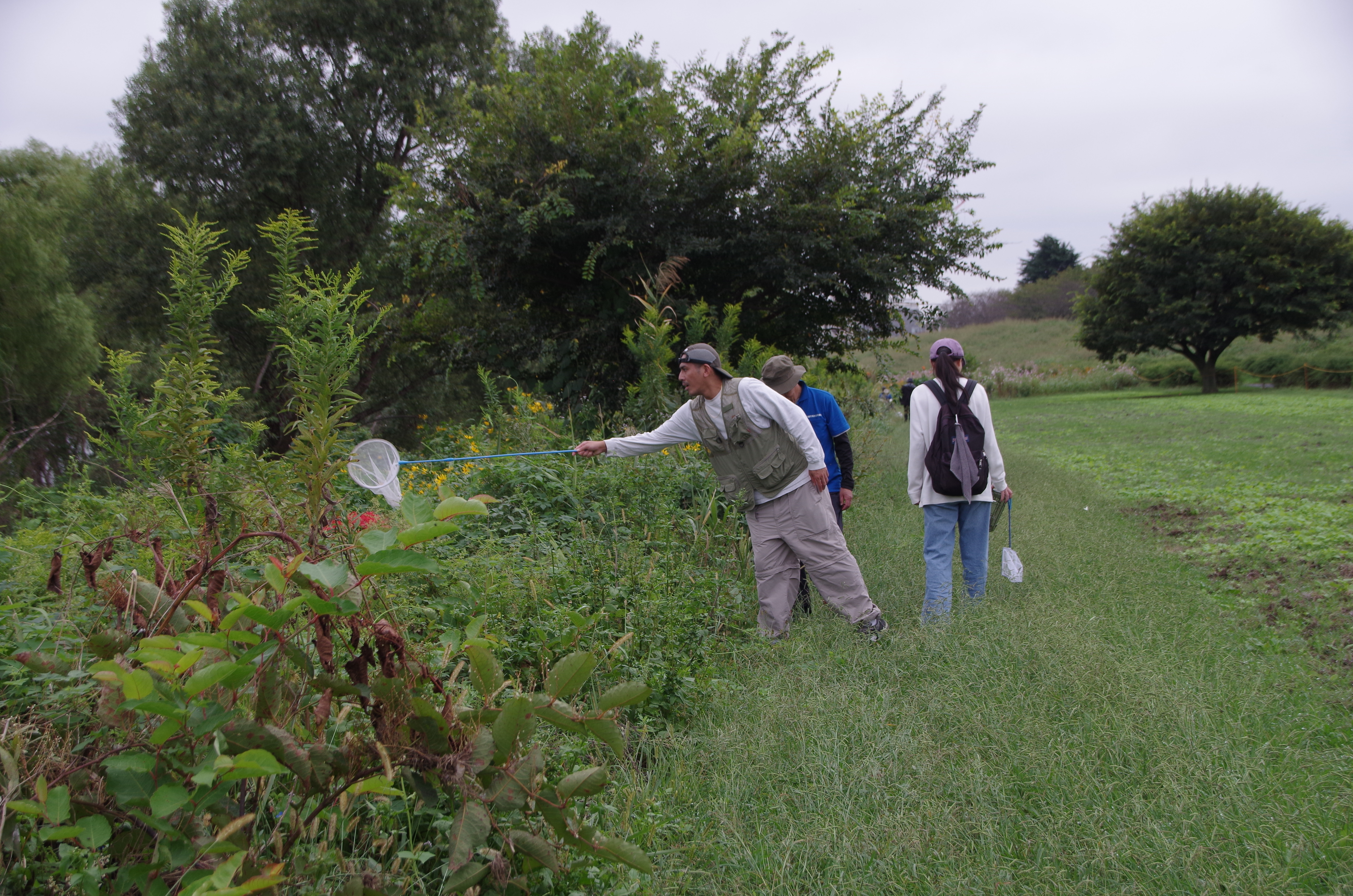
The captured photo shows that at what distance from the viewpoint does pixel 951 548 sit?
518cm

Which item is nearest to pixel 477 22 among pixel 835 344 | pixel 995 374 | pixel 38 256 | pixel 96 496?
pixel 38 256

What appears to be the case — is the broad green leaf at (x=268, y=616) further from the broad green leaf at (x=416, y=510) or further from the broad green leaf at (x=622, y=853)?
the broad green leaf at (x=622, y=853)

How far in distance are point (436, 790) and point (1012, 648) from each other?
10.2 feet

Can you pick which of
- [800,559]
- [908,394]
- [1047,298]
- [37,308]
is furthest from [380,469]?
[1047,298]

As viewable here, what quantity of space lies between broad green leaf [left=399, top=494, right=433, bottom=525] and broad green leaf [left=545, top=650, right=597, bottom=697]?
46 cm

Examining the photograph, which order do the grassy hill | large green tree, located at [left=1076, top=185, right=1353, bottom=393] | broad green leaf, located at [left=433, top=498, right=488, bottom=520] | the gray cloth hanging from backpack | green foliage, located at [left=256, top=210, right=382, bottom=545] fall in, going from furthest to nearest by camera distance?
1. the grassy hill
2. large green tree, located at [left=1076, top=185, right=1353, bottom=393]
3. the gray cloth hanging from backpack
4. green foliage, located at [left=256, top=210, right=382, bottom=545]
5. broad green leaf, located at [left=433, top=498, right=488, bottom=520]

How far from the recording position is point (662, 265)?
32.0ft

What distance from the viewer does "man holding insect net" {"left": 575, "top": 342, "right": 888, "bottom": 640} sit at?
4906mm

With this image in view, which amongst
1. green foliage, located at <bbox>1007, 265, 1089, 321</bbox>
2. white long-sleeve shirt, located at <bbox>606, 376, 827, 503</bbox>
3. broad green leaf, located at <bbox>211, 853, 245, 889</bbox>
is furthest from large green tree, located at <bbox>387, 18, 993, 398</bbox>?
green foliage, located at <bbox>1007, 265, 1089, 321</bbox>

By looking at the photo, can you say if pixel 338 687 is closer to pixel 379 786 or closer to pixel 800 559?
pixel 379 786

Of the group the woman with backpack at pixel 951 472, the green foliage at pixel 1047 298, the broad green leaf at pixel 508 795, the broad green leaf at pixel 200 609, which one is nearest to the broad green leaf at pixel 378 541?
the broad green leaf at pixel 200 609

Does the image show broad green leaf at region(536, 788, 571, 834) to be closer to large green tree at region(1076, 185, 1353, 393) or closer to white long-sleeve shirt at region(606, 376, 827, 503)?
white long-sleeve shirt at region(606, 376, 827, 503)

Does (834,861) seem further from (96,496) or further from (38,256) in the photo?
(38,256)

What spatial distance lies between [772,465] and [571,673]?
320 cm
